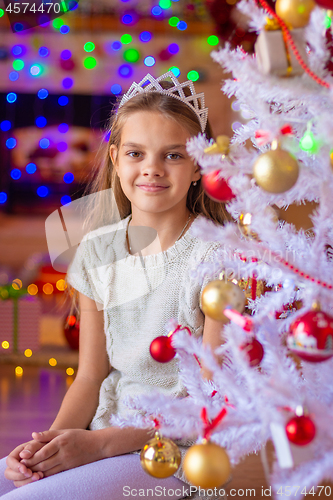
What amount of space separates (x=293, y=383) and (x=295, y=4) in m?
0.36

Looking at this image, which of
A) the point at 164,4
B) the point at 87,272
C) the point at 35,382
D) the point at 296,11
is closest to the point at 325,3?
the point at 296,11

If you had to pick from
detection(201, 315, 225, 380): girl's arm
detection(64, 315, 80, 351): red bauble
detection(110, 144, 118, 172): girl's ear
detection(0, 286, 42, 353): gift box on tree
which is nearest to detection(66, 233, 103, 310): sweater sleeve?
detection(110, 144, 118, 172): girl's ear

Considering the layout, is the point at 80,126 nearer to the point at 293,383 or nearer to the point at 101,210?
the point at 101,210

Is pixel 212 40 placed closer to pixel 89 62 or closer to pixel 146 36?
pixel 146 36

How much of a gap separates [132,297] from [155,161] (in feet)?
0.95

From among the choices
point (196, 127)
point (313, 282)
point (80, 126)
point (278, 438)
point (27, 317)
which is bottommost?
point (27, 317)

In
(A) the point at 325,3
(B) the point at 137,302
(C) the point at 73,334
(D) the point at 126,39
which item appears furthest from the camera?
(D) the point at 126,39

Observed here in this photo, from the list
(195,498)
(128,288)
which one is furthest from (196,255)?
(195,498)

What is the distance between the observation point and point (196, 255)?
1.01m

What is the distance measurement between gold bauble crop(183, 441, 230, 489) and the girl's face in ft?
1.88

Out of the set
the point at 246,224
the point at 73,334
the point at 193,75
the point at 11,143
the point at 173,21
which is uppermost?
the point at 173,21

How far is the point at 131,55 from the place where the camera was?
12.4 ft

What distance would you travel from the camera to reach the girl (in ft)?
2.81

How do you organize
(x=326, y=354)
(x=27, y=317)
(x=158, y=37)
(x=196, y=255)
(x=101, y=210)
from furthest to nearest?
1. (x=158, y=37)
2. (x=27, y=317)
3. (x=101, y=210)
4. (x=196, y=255)
5. (x=326, y=354)
